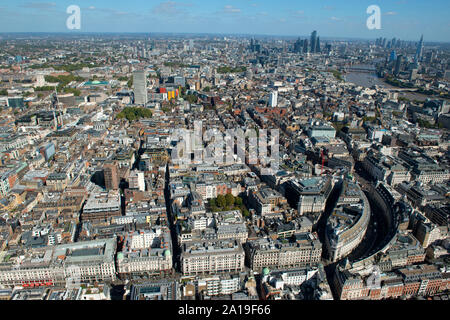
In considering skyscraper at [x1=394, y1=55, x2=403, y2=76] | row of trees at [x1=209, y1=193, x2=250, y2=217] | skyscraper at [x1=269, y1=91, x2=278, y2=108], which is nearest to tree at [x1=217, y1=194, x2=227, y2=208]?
row of trees at [x1=209, y1=193, x2=250, y2=217]

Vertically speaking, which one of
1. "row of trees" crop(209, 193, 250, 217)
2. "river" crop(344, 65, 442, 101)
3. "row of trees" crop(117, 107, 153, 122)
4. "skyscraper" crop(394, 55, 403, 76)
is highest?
"skyscraper" crop(394, 55, 403, 76)

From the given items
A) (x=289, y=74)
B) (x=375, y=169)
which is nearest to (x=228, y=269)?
(x=375, y=169)

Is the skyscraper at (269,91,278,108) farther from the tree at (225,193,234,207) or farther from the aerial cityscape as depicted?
the tree at (225,193,234,207)

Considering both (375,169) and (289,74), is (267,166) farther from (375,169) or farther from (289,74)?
(289,74)

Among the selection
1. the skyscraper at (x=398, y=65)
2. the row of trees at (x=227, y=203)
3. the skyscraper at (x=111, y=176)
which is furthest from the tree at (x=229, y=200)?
the skyscraper at (x=398, y=65)

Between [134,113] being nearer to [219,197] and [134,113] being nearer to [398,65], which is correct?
[219,197]

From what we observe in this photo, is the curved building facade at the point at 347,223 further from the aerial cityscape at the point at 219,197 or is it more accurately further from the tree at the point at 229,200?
the tree at the point at 229,200
